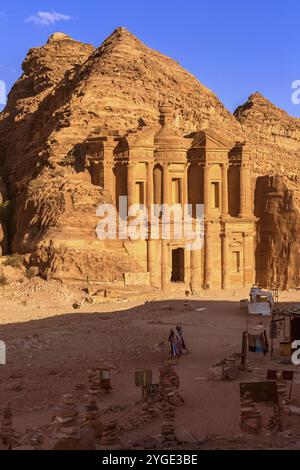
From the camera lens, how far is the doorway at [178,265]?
43.4 meters

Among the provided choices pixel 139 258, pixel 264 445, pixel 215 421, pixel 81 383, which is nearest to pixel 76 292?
pixel 139 258

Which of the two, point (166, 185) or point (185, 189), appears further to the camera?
point (185, 189)

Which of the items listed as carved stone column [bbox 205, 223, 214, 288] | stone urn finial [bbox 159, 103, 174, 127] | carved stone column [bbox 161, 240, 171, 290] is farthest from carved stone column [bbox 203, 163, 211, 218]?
carved stone column [bbox 161, 240, 171, 290]

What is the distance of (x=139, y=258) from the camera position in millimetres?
40812

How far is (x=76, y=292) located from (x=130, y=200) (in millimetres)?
9003

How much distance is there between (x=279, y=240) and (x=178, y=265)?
25.6ft

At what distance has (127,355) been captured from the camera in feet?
74.1

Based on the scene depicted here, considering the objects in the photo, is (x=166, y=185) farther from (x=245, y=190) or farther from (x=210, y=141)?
(x=245, y=190)

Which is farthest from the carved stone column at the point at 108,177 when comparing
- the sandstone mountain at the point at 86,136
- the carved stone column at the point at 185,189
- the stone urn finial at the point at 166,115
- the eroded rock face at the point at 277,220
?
the eroded rock face at the point at 277,220

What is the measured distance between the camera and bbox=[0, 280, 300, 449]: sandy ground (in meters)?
14.8

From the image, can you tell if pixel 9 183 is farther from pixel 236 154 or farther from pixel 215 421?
pixel 215 421

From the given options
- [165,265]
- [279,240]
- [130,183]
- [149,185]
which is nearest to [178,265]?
[165,265]

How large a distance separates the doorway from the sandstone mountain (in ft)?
16.3

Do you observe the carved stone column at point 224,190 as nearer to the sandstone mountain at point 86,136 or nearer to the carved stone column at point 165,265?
the sandstone mountain at point 86,136
